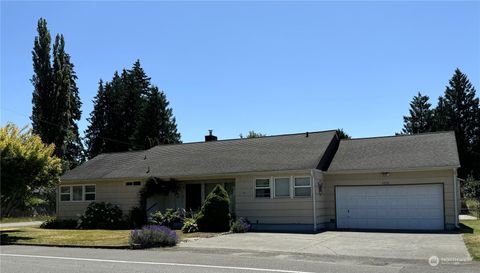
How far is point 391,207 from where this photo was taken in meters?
22.6

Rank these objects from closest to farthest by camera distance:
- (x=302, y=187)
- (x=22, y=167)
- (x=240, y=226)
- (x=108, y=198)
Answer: (x=22, y=167) → (x=240, y=226) → (x=302, y=187) → (x=108, y=198)

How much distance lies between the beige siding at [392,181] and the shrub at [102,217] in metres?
10.6

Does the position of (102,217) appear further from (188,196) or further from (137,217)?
(188,196)

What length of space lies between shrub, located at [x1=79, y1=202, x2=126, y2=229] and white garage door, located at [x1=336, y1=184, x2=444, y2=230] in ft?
37.4

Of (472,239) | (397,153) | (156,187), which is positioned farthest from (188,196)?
(472,239)

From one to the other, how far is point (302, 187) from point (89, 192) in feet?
43.1

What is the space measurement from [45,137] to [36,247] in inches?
1173

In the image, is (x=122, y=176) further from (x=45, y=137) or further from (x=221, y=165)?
(x=45, y=137)

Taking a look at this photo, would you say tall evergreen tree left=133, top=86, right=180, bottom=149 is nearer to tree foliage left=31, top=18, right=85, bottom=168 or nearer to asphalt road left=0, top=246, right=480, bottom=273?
tree foliage left=31, top=18, right=85, bottom=168

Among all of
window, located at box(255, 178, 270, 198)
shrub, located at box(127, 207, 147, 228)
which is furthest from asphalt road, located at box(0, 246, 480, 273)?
shrub, located at box(127, 207, 147, 228)

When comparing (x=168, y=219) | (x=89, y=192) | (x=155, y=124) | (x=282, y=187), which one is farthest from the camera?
(x=155, y=124)

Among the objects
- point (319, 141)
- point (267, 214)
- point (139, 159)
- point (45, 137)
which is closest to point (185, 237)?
point (267, 214)

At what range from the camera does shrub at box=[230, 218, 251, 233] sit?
21.9 meters

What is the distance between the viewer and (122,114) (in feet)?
206
